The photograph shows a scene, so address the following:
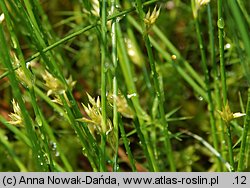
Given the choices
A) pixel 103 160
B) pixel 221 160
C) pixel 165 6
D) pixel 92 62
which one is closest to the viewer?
pixel 103 160

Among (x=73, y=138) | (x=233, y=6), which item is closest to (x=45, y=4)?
(x=73, y=138)

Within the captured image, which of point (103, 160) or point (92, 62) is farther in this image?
point (92, 62)

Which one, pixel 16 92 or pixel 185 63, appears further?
pixel 185 63

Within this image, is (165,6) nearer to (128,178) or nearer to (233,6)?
(128,178)

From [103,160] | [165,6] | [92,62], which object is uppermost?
[165,6]

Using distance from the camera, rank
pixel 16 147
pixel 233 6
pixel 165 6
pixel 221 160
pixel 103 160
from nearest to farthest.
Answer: pixel 233 6, pixel 103 160, pixel 221 160, pixel 16 147, pixel 165 6

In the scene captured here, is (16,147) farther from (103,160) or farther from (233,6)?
(233,6)

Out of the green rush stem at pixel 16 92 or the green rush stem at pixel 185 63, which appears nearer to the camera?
the green rush stem at pixel 16 92

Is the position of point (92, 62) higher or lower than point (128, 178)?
higher

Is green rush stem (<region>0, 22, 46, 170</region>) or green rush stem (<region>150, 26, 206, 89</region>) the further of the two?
green rush stem (<region>150, 26, 206, 89</region>)

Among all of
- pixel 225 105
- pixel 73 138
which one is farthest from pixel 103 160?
pixel 73 138
